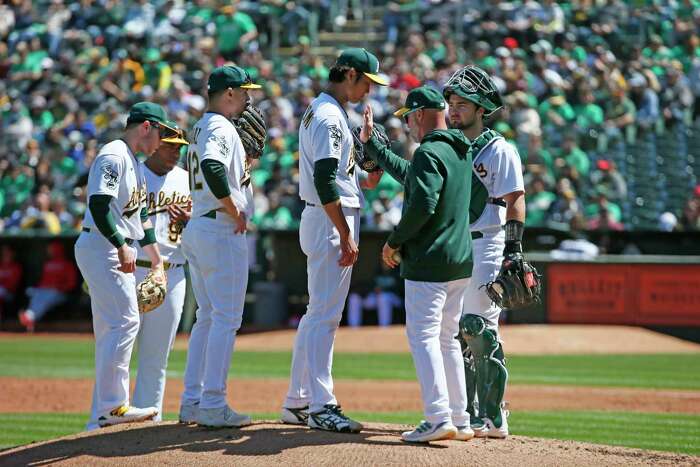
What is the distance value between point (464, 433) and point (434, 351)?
1.84 ft

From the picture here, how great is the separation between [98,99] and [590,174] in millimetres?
10230

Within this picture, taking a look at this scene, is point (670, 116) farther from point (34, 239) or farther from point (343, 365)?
point (34, 239)

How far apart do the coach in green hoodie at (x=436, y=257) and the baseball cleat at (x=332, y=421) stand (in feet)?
1.24

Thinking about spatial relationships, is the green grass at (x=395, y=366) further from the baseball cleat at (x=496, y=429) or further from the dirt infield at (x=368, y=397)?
the baseball cleat at (x=496, y=429)

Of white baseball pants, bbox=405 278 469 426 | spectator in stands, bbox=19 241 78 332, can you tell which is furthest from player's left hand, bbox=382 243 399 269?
spectator in stands, bbox=19 241 78 332

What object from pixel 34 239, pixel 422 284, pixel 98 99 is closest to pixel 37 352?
pixel 34 239

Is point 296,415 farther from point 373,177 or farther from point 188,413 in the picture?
point 373,177

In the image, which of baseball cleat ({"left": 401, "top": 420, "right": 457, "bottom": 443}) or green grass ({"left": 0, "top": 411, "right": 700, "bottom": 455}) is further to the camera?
green grass ({"left": 0, "top": 411, "right": 700, "bottom": 455})

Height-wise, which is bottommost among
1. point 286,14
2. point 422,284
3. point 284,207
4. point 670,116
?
point 422,284

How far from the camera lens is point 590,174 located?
1933 centimetres

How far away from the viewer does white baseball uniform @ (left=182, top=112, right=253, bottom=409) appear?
693 cm

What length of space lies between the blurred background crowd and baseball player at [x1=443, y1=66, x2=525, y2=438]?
36.7 feet

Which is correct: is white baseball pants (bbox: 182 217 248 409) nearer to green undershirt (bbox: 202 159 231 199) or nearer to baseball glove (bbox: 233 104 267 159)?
green undershirt (bbox: 202 159 231 199)

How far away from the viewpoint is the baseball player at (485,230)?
706 centimetres
